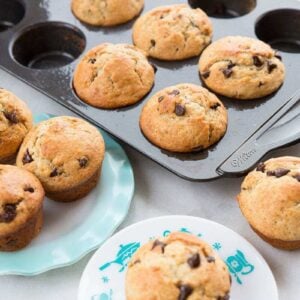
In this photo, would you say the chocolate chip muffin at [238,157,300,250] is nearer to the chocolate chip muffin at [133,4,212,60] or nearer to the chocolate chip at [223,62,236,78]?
the chocolate chip at [223,62,236,78]

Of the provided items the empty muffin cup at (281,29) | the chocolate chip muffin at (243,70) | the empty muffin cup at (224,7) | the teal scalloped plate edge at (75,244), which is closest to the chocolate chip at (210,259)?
the teal scalloped plate edge at (75,244)

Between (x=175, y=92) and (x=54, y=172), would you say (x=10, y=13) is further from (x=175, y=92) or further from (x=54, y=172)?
(x=54, y=172)

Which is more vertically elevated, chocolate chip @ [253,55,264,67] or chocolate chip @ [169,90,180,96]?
chocolate chip @ [253,55,264,67]

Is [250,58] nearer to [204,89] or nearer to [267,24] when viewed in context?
[204,89]

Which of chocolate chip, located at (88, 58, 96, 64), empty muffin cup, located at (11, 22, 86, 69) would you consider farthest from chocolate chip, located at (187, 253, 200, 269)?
empty muffin cup, located at (11, 22, 86, 69)

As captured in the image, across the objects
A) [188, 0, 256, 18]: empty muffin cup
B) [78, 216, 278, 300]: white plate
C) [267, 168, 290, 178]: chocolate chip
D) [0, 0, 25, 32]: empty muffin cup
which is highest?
[267, 168, 290, 178]: chocolate chip

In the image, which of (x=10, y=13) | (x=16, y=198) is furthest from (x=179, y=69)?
(x=10, y=13)
